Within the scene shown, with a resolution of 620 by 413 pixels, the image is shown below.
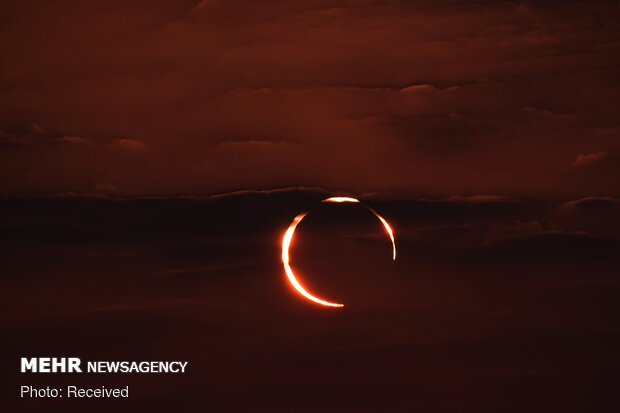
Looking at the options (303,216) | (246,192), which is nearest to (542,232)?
(303,216)

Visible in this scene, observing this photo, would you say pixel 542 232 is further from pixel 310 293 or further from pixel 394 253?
pixel 310 293

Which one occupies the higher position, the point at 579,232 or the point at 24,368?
the point at 579,232

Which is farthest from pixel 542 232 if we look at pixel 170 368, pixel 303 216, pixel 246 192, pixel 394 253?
Answer: pixel 170 368

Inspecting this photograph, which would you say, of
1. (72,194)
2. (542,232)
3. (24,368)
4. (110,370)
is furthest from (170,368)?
(542,232)

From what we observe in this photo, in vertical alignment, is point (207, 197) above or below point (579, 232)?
above

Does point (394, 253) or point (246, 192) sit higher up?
point (246, 192)

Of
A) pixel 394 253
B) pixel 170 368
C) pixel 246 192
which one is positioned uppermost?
pixel 246 192

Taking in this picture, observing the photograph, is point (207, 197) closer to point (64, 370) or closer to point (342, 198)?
point (342, 198)
